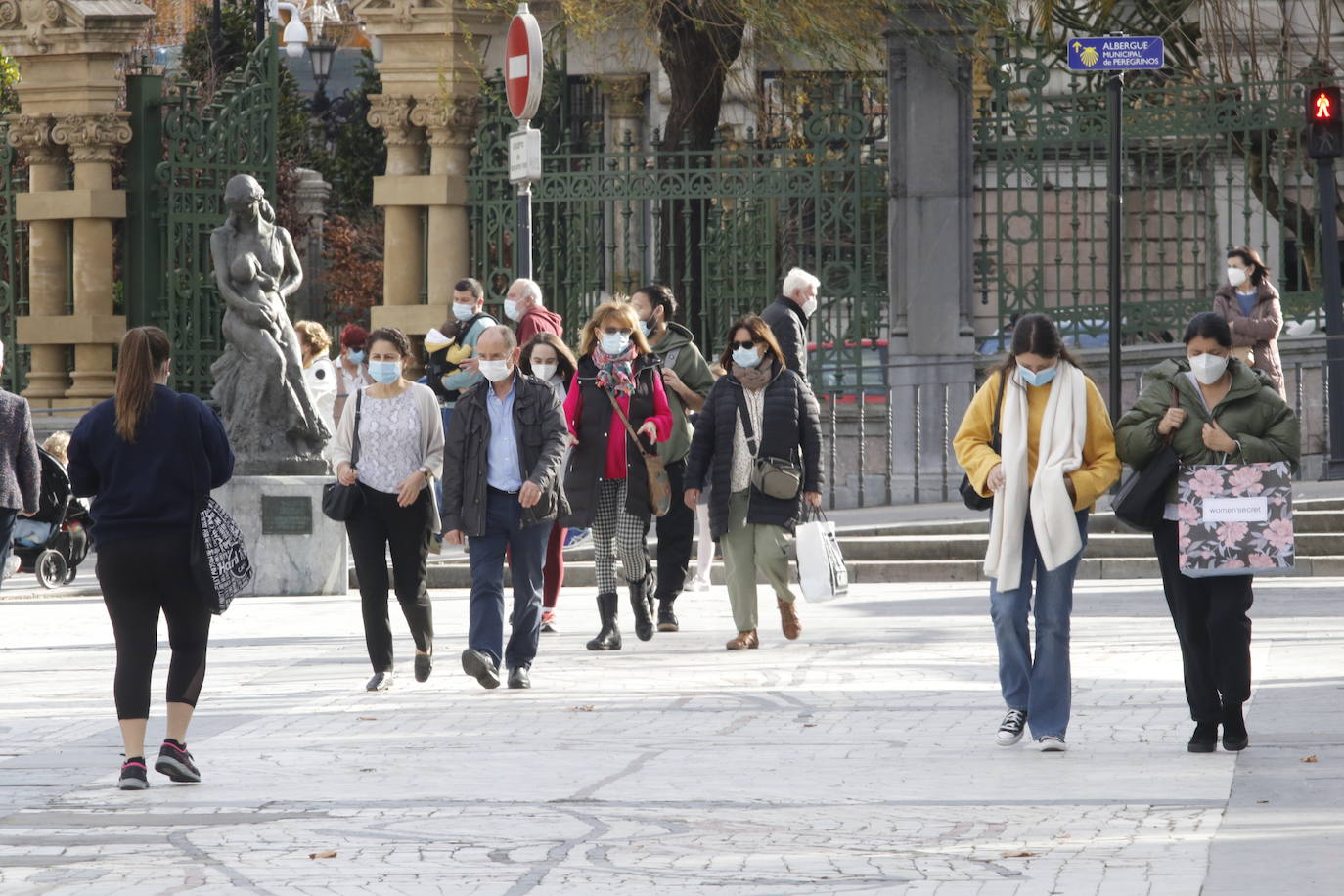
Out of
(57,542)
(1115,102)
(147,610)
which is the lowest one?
(57,542)

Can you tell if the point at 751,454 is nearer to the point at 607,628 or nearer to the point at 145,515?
the point at 607,628

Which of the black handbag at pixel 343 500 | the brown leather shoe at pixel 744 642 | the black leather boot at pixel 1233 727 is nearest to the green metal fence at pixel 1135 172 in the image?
the brown leather shoe at pixel 744 642

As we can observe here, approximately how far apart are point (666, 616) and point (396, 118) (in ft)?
25.3

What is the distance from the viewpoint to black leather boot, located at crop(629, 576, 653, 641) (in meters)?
12.5

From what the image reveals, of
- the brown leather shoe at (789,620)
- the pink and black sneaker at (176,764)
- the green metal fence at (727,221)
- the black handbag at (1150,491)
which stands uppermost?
the green metal fence at (727,221)

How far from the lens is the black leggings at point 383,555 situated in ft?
35.6

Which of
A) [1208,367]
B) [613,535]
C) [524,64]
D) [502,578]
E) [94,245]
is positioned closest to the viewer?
[1208,367]

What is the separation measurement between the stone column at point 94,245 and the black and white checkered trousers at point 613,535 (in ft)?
27.5

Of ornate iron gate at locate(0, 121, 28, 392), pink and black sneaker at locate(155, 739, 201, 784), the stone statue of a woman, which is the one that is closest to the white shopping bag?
pink and black sneaker at locate(155, 739, 201, 784)

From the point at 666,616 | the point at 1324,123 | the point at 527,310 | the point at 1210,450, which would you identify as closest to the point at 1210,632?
the point at 1210,450

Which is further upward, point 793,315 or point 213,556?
point 793,315

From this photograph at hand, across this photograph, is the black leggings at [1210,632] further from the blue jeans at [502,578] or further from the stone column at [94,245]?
the stone column at [94,245]

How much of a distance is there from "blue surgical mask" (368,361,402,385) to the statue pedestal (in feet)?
14.4

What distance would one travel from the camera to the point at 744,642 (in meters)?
12.2
